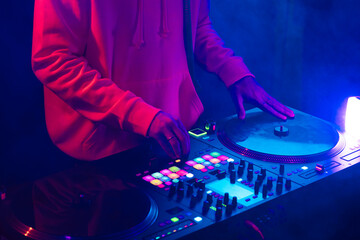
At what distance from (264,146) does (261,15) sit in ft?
3.56

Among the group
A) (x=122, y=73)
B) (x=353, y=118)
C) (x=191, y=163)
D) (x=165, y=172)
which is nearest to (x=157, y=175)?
(x=165, y=172)

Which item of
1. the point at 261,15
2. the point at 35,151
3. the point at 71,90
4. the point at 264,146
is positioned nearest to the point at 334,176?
the point at 264,146

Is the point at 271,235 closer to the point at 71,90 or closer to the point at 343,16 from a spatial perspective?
the point at 71,90

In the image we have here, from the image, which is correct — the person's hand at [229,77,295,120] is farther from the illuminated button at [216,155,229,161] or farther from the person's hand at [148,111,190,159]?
the person's hand at [148,111,190,159]

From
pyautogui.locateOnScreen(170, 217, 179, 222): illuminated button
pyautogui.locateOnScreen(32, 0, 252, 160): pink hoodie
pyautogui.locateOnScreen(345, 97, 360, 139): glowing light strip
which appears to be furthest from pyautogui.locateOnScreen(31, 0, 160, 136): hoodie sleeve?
pyautogui.locateOnScreen(345, 97, 360, 139): glowing light strip

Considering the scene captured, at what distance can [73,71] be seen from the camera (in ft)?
4.16

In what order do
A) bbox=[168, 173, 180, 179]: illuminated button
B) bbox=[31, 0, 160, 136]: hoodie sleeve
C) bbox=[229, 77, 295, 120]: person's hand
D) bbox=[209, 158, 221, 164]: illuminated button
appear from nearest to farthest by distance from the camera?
bbox=[31, 0, 160, 136]: hoodie sleeve, bbox=[168, 173, 180, 179]: illuminated button, bbox=[209, 158, 221, 164]: illuminated button, bbox=[229, 77, 295, 120]: person's hand

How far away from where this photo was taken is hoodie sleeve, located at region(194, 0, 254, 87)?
1.73 meters

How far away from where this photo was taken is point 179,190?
4.06 feet

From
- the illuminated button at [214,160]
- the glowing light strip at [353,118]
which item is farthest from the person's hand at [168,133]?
the glowing light strip at [353,118]

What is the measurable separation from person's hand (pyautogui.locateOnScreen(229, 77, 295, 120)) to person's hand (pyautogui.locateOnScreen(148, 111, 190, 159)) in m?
0.52

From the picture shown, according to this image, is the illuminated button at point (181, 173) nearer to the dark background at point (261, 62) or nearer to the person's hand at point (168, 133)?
the person's hand at point (168, 133)

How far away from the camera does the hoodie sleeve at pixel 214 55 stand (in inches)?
68.1

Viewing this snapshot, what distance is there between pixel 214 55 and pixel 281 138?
1.45 ft
